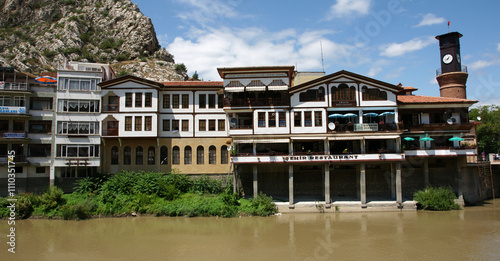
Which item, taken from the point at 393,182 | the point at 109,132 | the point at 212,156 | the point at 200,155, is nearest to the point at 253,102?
the point at 212,156

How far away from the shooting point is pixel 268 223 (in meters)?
25.7

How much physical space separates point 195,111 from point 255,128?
25.2 ft

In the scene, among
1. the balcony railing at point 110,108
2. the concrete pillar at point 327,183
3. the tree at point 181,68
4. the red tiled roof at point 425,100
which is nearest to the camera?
the concrete pillar at point 327,183

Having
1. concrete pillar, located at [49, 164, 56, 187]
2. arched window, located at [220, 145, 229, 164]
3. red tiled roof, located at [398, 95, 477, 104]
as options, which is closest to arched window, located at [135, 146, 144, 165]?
concrete pillar, located at [49, 164, 56, 187]

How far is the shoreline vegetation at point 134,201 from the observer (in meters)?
27.8

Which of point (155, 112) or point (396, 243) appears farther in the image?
point (155, 112)

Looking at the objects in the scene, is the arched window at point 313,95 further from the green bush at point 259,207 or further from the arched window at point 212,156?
the arched window at point 212,156

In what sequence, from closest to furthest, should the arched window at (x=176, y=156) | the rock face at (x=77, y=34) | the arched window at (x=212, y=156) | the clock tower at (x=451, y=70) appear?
the arched window at (x=176, y=156) → the arched window at (x=212, y=156) → the clock tower at (x=451, y=70) → the rock face at (x=77, y=34)

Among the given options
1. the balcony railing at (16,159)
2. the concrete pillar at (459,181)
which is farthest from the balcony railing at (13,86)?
the concrete pillar at (459,181)

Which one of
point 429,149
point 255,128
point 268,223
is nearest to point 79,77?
point 255,128

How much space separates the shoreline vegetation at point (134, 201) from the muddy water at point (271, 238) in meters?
1.01

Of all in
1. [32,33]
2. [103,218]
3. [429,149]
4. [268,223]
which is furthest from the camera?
[32,33]

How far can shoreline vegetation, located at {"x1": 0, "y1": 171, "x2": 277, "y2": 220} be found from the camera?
27.8 metres

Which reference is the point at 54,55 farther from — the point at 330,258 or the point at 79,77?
the point at 330,258
